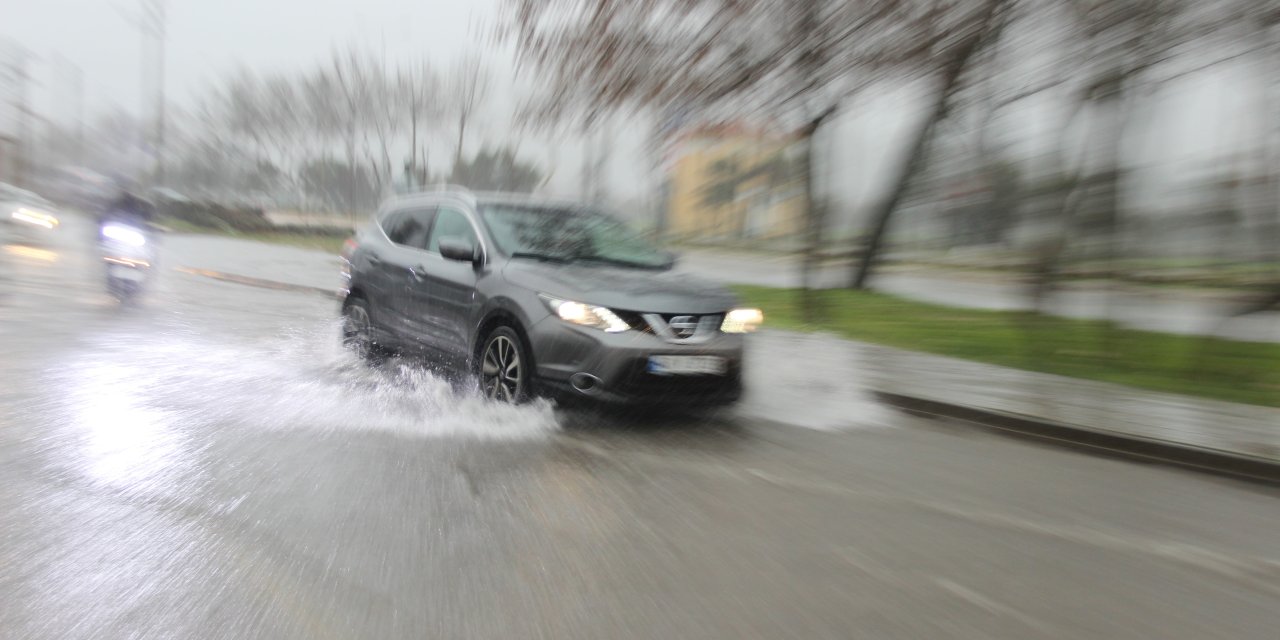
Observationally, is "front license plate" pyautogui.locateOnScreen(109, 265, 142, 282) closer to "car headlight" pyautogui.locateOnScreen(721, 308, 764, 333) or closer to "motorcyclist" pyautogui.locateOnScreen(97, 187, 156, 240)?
"motorcyclist" pyautogui.locateOnScreen(97, 187, 156, 240)

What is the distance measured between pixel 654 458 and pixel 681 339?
1003 millimetres

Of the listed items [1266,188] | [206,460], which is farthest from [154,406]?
[1266,188]

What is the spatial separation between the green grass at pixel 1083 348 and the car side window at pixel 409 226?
270 inches

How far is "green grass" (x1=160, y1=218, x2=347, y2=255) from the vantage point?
44078mm

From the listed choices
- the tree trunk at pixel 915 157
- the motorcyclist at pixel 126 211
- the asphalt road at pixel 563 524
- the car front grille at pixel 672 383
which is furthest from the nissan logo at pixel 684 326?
the motorcyclist at pixel 126 211

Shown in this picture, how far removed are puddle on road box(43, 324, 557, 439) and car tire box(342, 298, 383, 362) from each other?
0.15 m

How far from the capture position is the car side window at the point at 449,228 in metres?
8.12

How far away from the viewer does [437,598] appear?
12.1ft

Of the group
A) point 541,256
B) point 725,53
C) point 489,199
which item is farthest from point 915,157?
point 541,256

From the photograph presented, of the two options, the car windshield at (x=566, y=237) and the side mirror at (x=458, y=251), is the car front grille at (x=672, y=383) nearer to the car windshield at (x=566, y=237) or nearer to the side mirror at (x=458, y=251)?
the car windshield at (x=566, y=237)

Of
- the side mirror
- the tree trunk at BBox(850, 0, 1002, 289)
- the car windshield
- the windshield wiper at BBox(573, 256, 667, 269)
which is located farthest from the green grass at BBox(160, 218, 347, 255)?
A: the windshield wiper at BBox(573, 256, 667, 269)

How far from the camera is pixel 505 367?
732 centimetres

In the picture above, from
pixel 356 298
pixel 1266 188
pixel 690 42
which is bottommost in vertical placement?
pixel 356 298

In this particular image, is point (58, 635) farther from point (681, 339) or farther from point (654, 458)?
point (681, 339)
